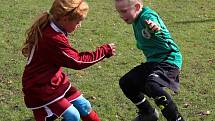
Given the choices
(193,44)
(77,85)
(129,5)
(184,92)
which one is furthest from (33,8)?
(129,5)

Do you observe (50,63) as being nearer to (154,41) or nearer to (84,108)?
(84,108)

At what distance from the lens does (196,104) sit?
216 inches

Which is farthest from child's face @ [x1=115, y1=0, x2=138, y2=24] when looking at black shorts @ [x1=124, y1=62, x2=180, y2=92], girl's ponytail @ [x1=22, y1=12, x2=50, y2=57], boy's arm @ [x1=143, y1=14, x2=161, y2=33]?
girl's ponytail @ [x1=22, y1=12, x2=50, y2=57]

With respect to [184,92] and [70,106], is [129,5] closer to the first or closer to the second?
[70,106]

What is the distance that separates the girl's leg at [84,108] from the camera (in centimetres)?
447

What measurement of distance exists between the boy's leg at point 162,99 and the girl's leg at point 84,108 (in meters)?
0.57

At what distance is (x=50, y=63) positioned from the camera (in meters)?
4.11

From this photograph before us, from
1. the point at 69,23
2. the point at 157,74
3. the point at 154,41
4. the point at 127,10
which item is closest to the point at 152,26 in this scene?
the point at 154,41

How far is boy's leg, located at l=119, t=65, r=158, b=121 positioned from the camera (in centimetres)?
484

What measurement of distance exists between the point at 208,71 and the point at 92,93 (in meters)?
1.73

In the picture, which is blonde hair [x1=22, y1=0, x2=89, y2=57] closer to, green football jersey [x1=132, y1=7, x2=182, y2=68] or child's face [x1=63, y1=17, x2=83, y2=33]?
child's face [x1=63, y1=17, x2=83, y2=33]

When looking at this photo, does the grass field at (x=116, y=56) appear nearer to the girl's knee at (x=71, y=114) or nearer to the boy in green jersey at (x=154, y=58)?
the boy in green jersey at (x=154, y=58)

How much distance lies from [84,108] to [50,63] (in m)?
0.64

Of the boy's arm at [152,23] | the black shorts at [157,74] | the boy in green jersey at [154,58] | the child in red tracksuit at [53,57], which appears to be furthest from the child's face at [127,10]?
the child in red tracksuit at [53,57]
